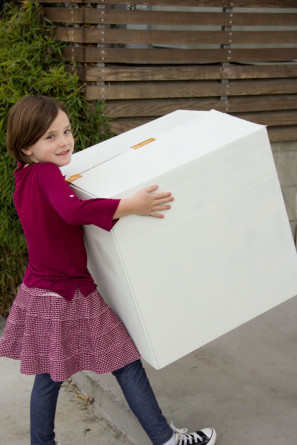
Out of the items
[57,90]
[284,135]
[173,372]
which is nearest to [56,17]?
[57,90]

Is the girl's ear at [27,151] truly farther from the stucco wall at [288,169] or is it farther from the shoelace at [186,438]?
the stucco wall at [288,169]

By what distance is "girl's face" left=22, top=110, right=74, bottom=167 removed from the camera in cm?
215

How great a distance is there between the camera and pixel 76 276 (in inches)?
87.7

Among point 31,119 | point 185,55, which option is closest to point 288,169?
point 185,55

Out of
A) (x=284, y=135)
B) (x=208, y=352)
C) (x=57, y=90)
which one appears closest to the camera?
(x=208, y=352)

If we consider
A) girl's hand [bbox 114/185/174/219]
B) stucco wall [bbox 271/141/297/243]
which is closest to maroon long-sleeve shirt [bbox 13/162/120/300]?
girl's hand [bbox 114/185/174/219]

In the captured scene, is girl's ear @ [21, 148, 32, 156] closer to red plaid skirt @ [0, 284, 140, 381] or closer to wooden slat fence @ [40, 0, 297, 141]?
red plaid skirt @ [0, 284, 140, 381]

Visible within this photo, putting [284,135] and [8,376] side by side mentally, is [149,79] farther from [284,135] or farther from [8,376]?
[8,376]

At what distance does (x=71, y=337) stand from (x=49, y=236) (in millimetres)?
357

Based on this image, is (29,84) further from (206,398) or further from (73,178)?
(206,398)

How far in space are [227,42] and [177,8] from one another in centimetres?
40

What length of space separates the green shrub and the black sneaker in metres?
1.68

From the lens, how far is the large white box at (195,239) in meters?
1.99


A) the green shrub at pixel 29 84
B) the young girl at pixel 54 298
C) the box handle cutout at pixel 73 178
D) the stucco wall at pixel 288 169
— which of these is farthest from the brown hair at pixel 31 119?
the stucco wall at pixel 288 169
